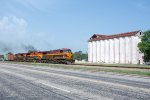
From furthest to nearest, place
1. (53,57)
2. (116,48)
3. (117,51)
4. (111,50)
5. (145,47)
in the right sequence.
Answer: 1. (111,50)
2. (116,48)
3. (117,51)
4. (145,47)
5. (53,57)

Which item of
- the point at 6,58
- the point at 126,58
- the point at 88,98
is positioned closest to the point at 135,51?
the point at 126,58

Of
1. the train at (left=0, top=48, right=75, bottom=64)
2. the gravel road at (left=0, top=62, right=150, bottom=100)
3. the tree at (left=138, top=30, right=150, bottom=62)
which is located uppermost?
the tree at (left=138, top=30, right=150, bottom=62)

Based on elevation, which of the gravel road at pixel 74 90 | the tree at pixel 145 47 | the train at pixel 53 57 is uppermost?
the tree at pixel 145 47

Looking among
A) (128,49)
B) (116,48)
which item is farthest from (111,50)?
(128,49)

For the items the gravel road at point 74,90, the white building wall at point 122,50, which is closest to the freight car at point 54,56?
the white building wall at point 122,50

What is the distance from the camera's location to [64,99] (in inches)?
328

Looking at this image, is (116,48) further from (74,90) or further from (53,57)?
(74,90)

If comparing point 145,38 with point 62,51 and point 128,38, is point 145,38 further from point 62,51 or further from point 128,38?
point 62,51

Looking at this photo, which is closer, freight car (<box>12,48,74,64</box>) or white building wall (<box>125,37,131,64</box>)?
freight car (<box>12,48,74,64</box>)

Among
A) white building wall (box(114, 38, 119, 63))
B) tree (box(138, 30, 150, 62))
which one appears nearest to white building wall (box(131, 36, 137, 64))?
tree (box(138, 30, 150, 62))

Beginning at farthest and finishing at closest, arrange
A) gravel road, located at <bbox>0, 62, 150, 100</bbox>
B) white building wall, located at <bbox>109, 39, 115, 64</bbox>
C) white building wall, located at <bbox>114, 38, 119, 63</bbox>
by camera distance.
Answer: white building wall, located at <bbox>109, 39, 115, 64</bbox> < white building wall, located at <bbox>114, 38, 119, 63</bbox> < gravel road, located at <bbox>0, 62, 150, 100</bbox>

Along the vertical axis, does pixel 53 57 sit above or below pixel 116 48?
below

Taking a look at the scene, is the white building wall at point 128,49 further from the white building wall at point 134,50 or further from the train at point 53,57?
the train at point 53,57

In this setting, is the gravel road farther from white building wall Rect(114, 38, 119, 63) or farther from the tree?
white building wall Rect(114, 38, 119, 63)
